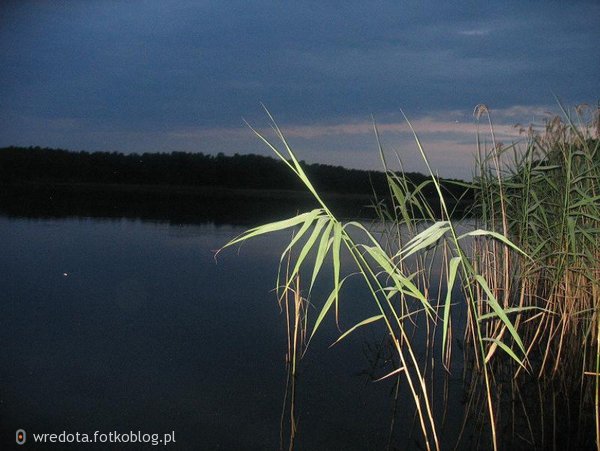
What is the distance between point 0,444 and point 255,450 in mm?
1084

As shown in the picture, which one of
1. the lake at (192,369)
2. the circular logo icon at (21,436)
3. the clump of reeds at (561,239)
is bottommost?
the circular logo icon at (21,436)

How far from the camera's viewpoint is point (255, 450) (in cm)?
219

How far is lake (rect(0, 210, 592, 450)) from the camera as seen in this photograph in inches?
93.9

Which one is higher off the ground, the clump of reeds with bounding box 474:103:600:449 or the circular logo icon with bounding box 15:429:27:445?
the clump of reeds with bounding box 474:103:600:449

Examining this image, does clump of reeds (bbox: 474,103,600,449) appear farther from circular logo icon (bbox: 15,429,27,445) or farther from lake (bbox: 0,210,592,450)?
circular logo icon (bbox: 15,429,27,445)

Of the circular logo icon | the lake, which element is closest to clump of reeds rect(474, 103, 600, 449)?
the lake

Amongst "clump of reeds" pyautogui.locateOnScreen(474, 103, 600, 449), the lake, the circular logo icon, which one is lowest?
the circular logo icon

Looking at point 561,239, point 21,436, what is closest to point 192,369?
point 21,436

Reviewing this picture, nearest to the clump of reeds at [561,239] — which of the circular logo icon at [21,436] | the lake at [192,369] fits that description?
the lake at [192,369]

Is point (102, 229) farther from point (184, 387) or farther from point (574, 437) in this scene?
point (574, 437)

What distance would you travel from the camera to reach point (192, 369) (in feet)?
10.2

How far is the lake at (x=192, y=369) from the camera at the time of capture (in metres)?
2.38

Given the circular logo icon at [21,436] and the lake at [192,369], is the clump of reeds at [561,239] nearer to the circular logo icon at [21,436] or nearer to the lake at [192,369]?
the lake at [192,369]

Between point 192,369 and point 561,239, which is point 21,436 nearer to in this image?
point 192,369
